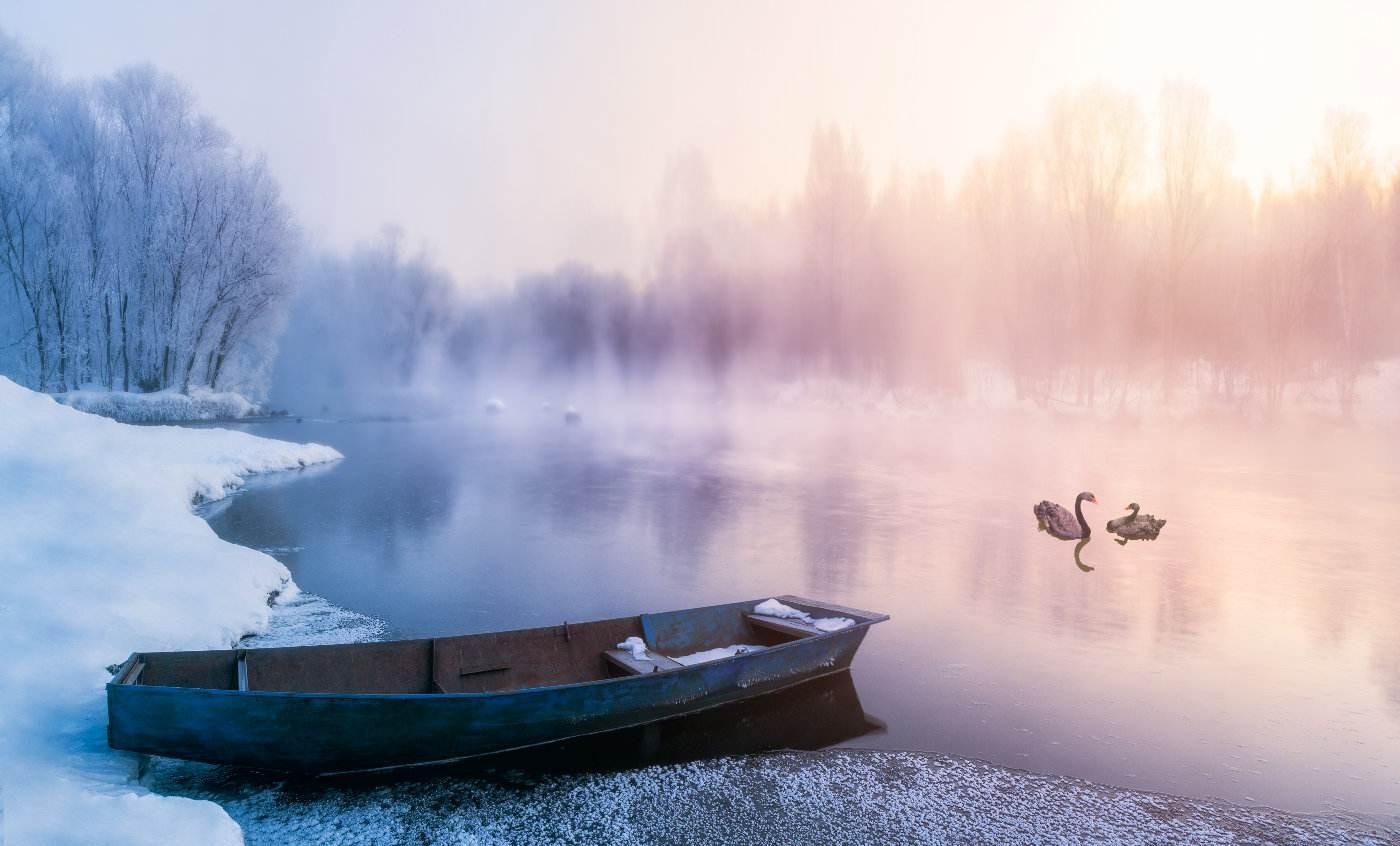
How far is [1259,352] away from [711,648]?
162 ft

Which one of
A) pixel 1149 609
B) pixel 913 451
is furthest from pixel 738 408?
pixel 1149 609

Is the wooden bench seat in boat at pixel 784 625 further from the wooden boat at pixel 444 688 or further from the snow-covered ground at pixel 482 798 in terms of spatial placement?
the snow-covered ground at pixel 482 798

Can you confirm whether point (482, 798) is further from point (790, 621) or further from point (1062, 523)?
point (1062, 523)

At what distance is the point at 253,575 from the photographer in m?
12.6

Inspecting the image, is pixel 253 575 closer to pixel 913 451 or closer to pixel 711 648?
pixel 711 648

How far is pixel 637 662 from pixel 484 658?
5.41 ft

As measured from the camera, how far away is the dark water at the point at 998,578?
27.7 ft

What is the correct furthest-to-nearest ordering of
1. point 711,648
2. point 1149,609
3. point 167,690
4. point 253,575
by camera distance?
point 1149,609 → point 253,575 → point 711,648 → point 167,690

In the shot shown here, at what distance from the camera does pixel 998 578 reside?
601 inches

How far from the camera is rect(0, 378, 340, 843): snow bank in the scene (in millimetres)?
5512

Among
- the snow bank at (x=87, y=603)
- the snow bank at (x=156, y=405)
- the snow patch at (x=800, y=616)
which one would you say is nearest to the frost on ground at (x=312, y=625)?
the snow bank at (x=87, y=603)

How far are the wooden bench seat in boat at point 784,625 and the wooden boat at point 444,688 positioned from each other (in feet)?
0.07

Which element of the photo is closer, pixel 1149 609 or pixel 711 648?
pixel 711 648

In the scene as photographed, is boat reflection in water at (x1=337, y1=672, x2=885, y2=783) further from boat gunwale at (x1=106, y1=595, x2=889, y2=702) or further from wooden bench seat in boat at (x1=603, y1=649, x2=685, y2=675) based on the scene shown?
boat gunwale at (x1=106, y1=595, x2=889, y2=702)
